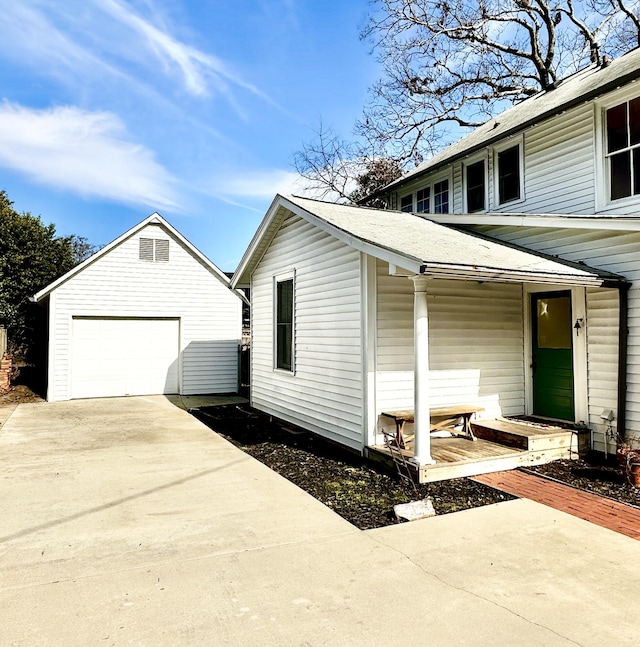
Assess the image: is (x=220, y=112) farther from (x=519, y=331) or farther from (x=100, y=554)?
(x=100, y=554)

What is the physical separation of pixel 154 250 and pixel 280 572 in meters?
12.0

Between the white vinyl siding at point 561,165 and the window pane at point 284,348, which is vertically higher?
the white vinyl siding at point 561,165

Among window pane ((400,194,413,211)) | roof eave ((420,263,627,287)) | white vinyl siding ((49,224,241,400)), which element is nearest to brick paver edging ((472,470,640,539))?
roof eave ((420,263,627,287))

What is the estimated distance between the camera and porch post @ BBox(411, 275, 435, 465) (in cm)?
566

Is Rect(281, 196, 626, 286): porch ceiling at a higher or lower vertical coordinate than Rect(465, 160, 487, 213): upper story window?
lower

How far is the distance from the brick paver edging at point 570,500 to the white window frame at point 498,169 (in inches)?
221

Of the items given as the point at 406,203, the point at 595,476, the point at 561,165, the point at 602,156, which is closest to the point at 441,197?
the point at 406,203

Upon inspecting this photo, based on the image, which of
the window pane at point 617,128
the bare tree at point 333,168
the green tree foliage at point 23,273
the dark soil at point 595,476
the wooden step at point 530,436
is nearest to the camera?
the dark soil at point 595,476

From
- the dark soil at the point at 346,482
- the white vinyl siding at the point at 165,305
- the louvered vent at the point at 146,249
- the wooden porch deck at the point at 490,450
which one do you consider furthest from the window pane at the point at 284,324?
the louvered vent at the point at 146,249

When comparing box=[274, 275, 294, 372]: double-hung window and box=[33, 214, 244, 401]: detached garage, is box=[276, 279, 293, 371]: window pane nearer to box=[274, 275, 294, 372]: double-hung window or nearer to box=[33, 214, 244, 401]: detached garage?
box=[274, 275, 294, 372]: double-hung window

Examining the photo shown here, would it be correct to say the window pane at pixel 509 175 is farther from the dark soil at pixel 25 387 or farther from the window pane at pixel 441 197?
the dark soil at pixel 25 387

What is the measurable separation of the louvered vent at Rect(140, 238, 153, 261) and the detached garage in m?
0.03

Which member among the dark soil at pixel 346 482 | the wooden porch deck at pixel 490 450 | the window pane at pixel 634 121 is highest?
the window pane at pixel 634 121

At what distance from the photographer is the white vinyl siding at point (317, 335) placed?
7.03 metres
